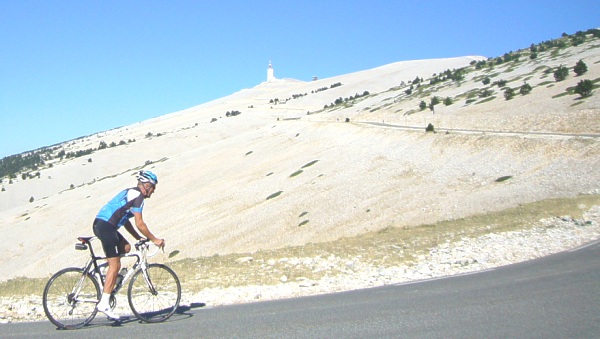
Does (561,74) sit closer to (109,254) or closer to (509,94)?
(509,94)

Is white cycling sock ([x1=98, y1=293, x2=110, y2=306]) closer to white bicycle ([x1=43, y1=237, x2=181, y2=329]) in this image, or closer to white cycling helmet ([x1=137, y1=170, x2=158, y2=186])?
white bicycle ([x1=43, y1=237, x2=181, y2=329])

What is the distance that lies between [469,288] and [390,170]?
1215 inches

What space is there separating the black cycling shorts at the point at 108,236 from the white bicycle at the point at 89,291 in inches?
9.2

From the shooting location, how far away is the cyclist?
8.24m

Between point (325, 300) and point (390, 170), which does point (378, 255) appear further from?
point (390, 170)

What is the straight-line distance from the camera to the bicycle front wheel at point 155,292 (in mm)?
8703

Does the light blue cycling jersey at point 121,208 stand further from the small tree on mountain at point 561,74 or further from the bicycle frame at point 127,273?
the small tree on mountain at point 561,74

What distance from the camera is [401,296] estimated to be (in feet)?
31.7

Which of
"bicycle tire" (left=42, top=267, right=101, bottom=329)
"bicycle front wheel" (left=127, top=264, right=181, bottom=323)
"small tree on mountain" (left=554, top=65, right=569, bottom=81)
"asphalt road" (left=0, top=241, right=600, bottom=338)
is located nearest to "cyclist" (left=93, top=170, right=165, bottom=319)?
"bicycle tire" (left=42, top=267, right=101, bottom=329)

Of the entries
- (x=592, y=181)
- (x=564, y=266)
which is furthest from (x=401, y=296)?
(x=592, y=181)

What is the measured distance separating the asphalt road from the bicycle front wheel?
0.72 ft

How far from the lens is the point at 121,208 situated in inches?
327

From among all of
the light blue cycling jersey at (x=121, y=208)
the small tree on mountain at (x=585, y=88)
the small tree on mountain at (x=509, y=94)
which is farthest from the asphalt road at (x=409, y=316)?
the small tree on mountain at (x=509, y=94)

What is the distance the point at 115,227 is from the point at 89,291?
4.03 feet
